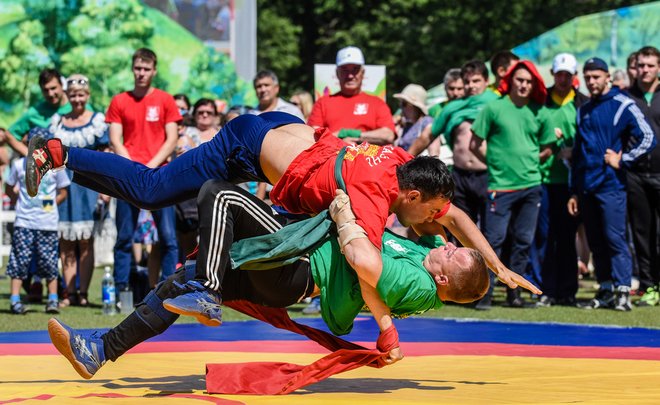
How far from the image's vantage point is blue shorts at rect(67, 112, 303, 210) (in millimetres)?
6324

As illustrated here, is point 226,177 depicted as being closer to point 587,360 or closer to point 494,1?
point 587,360

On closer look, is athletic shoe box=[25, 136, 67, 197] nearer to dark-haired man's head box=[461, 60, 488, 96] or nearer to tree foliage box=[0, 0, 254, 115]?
dark-haired man's head box=[461, 60, 488, 96]

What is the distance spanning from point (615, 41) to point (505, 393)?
16779mm

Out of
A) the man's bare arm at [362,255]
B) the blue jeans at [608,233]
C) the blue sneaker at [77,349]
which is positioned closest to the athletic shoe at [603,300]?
the blue jeans at [608,233]

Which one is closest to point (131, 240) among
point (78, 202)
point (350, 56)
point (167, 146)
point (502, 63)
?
point (78, 202)

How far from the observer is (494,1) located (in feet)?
126

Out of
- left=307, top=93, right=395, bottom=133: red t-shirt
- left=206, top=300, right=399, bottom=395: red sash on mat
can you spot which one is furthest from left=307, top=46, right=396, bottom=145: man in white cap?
left=206, top=300, right=399, bottom=395: red sash on mat

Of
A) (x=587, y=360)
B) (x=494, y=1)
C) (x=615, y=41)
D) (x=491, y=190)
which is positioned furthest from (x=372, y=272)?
(x=494, y=1)

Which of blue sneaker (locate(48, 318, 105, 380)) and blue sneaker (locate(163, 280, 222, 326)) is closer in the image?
→ blue sneaker (locate(163, 280, 222, 326))

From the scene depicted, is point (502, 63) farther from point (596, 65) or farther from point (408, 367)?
point (408, 367)

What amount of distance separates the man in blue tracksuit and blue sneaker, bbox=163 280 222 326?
5.46m

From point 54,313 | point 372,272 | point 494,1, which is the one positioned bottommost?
point 54,313

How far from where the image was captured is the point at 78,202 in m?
11.2

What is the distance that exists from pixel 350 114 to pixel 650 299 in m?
3.01
